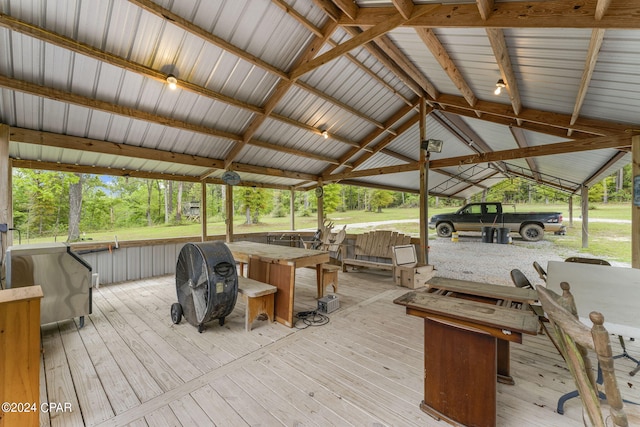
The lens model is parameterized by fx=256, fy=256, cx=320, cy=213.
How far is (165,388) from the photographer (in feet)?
7.25

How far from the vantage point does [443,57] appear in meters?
3.64

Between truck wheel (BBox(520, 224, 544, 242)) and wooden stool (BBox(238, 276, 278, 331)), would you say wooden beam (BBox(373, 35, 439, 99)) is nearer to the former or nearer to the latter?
wooden stool (BBox(238, 276, 278, 331))

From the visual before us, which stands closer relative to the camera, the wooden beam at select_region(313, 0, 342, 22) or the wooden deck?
the wooden deck

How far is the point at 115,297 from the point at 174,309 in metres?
2.17

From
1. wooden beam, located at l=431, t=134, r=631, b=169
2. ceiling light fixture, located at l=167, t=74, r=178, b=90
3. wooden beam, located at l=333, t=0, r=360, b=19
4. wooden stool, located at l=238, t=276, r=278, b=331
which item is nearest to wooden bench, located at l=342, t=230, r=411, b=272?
wooden beam, located at l=431, t=134, r=631, b=169

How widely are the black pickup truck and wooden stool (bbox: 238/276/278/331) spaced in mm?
11120

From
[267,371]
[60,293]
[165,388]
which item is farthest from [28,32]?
[267,371]

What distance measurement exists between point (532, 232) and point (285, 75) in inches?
476

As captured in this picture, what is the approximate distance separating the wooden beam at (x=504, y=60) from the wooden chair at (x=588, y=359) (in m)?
2.83

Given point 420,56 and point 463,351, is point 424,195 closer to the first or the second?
point 420,56

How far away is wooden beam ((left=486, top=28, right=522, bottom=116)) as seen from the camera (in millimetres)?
2750

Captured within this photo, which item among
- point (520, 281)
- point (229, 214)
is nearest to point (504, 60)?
point (520, 281)

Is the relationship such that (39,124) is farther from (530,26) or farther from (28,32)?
(530,26)

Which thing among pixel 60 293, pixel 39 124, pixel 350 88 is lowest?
pixel 60 293
